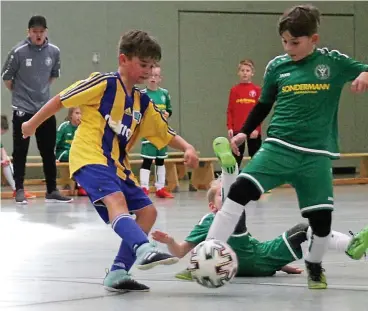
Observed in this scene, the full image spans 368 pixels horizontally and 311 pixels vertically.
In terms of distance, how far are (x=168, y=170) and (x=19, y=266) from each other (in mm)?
8028

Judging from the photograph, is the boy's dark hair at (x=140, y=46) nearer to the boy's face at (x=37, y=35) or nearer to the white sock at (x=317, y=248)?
the white sock at (x=317, y=248)

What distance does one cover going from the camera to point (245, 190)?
420cm

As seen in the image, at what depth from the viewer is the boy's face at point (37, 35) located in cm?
1005

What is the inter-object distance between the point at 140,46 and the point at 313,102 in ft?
2.95

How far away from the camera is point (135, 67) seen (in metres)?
4.27

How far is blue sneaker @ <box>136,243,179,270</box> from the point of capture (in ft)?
12.2

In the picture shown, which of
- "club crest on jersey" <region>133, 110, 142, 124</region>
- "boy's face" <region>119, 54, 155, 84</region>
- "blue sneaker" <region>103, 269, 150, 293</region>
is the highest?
"boy's face" <region>119, 54, 155, 84</region>

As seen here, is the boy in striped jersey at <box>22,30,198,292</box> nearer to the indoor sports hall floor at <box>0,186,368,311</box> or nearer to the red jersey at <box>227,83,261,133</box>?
the indoor sports hall floor at <box>0,186,368,311</box>

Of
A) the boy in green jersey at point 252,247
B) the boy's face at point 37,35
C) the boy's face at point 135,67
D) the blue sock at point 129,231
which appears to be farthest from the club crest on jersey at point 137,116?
the boy's face at point 37,35

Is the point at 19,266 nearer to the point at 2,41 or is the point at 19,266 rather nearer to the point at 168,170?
the point at 168,170

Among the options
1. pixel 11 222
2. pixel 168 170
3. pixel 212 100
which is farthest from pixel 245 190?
pixel 212 100

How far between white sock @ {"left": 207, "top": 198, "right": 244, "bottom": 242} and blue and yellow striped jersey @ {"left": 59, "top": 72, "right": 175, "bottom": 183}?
47 cm

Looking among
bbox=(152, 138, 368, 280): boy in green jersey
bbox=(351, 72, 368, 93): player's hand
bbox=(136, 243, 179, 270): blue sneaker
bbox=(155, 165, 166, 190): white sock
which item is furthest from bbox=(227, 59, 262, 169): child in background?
bbox=(136, 243, 179, 270): blue sneaker

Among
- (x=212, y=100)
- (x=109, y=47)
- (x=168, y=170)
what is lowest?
(x=168, y=170)
